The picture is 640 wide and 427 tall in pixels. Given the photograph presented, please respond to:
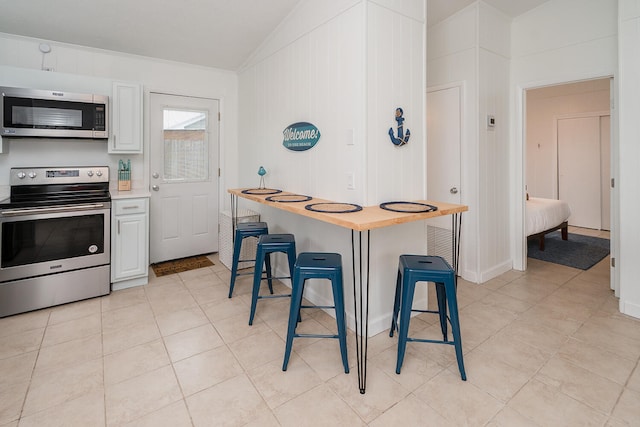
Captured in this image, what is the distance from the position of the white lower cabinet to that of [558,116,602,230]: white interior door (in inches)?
278

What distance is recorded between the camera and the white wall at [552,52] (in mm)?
3020

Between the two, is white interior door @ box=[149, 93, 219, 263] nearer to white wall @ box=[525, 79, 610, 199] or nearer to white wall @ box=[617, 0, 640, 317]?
white wall @ box=[617, 0, 640, 317]

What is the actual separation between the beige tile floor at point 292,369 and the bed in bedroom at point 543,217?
1381mm

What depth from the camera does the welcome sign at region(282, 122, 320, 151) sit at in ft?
9.11

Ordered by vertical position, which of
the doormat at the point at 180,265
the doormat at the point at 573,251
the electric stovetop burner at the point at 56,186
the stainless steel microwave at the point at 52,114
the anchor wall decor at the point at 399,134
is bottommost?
the doormat at the point at 180,265

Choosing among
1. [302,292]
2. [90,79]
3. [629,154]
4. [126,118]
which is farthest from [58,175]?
[629,154]

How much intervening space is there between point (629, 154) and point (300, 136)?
2.68 meters

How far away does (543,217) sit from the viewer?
4.40 meters

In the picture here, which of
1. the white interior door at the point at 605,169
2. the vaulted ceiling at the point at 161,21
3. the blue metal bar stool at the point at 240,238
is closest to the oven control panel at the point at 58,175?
the vaulted ceiling at the point at 161,21

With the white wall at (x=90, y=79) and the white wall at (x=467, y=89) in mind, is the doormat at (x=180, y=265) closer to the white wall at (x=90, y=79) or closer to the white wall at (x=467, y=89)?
the white wall at (x=90, y=79)

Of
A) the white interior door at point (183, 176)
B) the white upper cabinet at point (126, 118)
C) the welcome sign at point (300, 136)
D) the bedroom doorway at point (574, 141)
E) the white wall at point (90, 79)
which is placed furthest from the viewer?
the bedroom doorway at point (574, 141)

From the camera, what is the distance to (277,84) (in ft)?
11.0

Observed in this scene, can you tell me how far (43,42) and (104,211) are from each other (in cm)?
183

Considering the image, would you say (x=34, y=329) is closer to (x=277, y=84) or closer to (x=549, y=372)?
(x=277, y=84)
